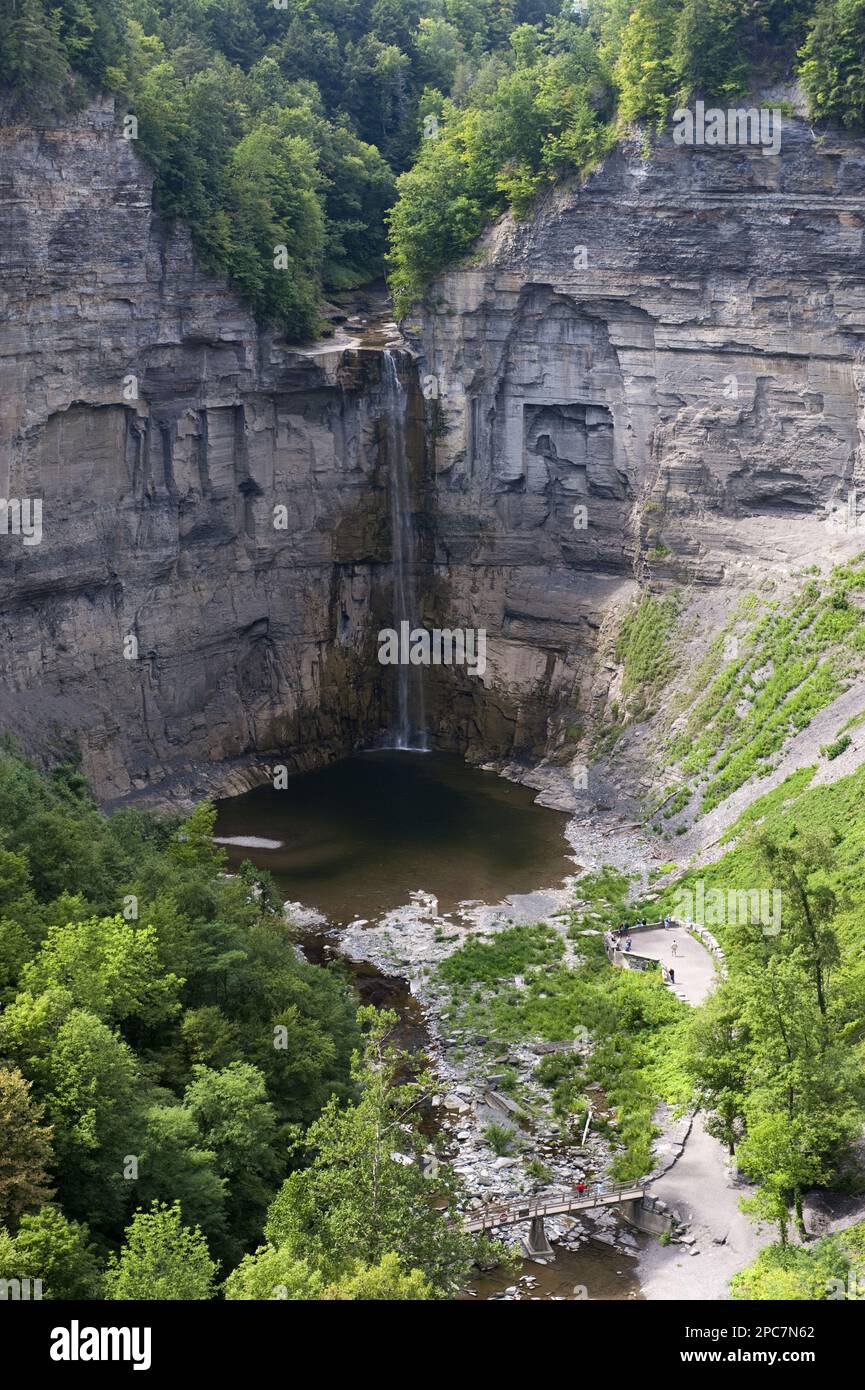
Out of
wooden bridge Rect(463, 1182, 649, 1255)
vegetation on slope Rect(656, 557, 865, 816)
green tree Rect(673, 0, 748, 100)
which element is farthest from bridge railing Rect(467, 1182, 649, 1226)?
green tree Rect(673, 0, 748, 100)

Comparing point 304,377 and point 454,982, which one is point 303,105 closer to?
point 304,377

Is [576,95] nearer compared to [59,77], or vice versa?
[59,77]

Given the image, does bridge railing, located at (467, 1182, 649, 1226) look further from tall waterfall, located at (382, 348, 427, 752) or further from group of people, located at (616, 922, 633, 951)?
tall waterfall, located at (382, 348, 427, 752)

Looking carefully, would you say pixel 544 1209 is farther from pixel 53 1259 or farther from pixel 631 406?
pixel 631 406

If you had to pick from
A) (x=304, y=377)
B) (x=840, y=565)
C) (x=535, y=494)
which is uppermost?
(x=304, y=377)

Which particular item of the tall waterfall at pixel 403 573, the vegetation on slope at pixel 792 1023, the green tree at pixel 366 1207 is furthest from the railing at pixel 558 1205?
the tall waterfall at pixel 403 573

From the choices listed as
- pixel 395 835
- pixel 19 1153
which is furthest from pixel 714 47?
pixel 19 1153
